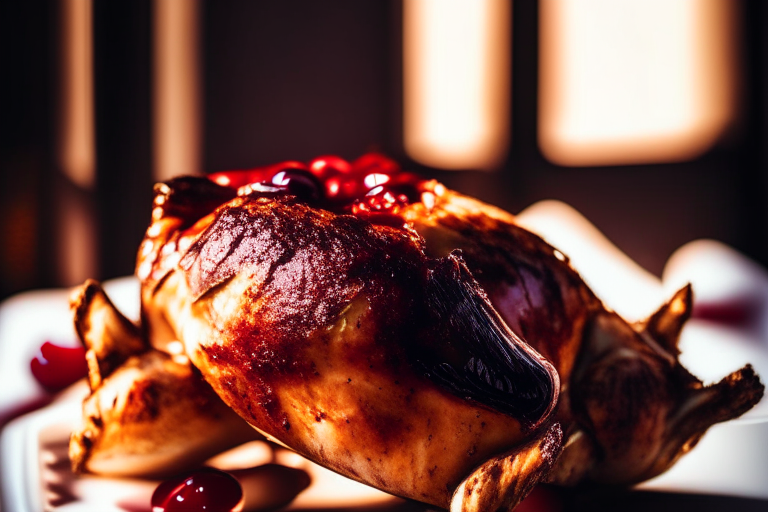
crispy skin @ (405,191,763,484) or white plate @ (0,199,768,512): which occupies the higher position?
crispy skin @ (405,191,763,484)

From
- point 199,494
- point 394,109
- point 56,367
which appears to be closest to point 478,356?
point 199,494

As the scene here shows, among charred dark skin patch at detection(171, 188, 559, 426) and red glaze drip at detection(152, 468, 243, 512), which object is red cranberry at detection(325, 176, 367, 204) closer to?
charred dark skin patch at detection(171, 188, 559, 426)

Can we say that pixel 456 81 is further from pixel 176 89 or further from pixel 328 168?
pixel 328 168

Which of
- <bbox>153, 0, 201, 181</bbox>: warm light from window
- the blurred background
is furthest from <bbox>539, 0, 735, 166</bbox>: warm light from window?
<bbox>153, 0, 201, 181</bbox>: warm light from window

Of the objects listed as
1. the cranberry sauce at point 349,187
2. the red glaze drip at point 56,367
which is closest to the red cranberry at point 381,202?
the cranberry sauce at point 349,187

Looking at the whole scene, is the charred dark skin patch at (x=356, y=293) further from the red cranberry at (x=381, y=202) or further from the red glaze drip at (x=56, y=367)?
the red glaze drip at (x=56, y=367)

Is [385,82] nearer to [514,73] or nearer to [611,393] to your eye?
[514,73]

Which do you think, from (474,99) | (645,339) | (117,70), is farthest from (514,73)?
(645,339)
